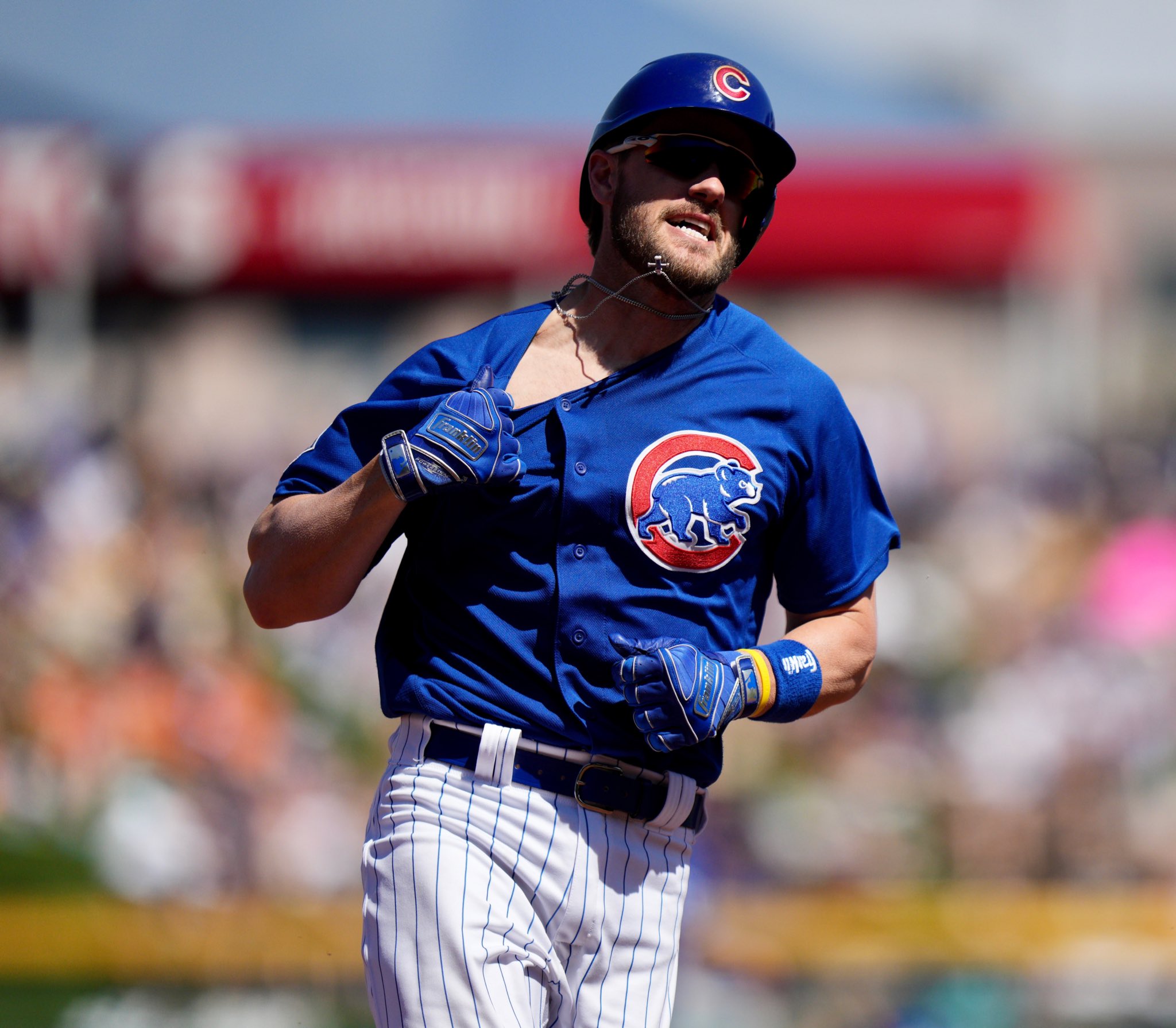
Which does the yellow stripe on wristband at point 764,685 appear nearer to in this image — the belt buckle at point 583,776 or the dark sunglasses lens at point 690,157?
the belt buckle at point 583,776

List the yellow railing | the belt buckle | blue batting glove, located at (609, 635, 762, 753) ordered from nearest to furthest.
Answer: blue batting glove, located at (609, 635, 762, 753)
the belt buckle
the yellow railing

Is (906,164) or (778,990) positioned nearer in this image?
(778,990)

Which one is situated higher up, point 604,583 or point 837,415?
point 837,415

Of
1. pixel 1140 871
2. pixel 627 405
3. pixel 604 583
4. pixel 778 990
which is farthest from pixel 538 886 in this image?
pixel 1140 871

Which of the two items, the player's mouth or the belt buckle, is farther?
the player's mouth

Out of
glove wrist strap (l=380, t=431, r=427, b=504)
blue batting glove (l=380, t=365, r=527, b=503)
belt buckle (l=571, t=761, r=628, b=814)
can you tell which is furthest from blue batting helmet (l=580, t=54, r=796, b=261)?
belt buckle (l=571, t=761, r=628, b=814)

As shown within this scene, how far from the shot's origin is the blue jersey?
7.23 ft

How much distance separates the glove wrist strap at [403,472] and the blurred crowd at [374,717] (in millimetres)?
3857

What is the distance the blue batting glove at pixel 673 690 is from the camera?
2.08 m

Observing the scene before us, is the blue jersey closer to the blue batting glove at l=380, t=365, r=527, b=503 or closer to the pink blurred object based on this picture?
the blue batting glove at l=380, t=365, r=527, b=503

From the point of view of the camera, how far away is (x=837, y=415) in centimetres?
238

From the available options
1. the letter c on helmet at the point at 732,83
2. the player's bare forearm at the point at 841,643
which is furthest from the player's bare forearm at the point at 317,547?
the letter c on helmet at the point at 732,83

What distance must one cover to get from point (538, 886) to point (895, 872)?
4.07 metres

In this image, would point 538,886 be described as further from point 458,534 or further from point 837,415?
point 837,415
